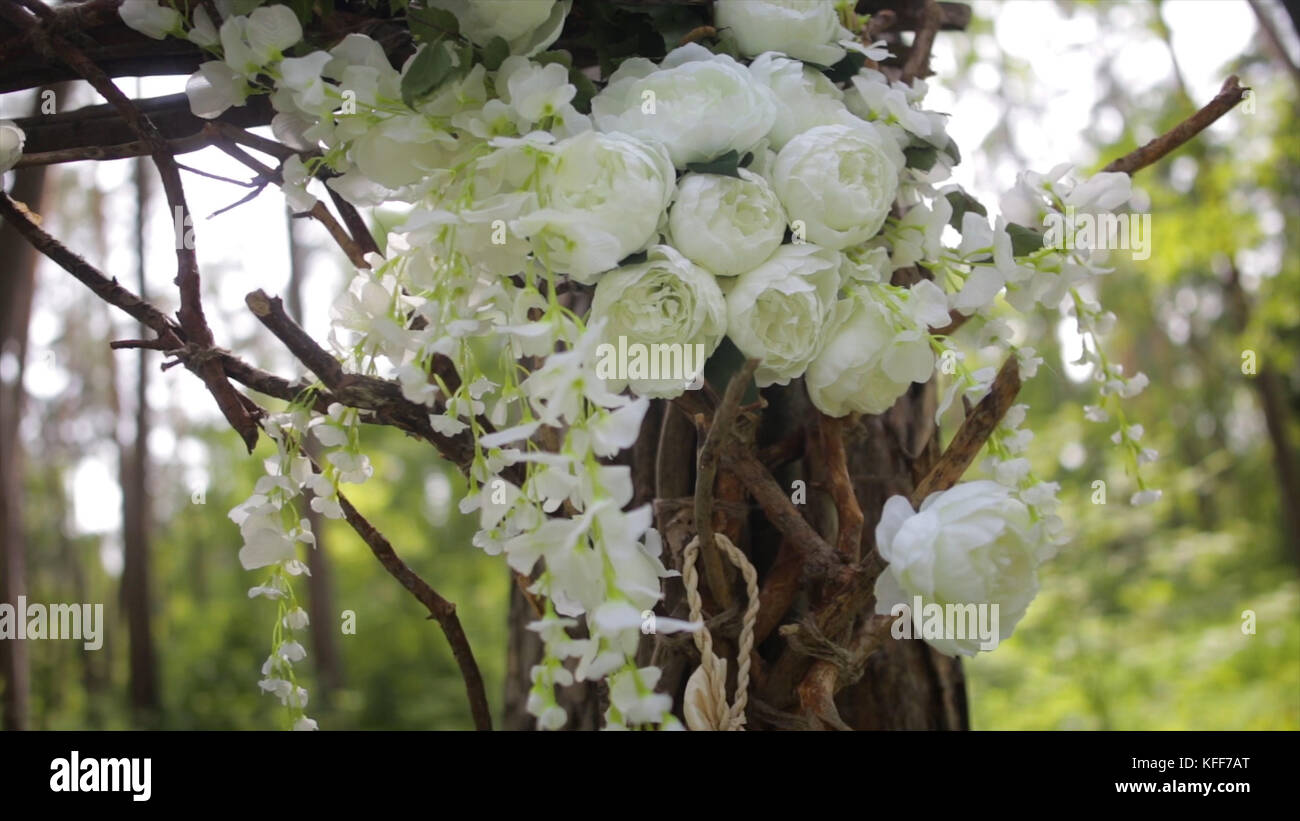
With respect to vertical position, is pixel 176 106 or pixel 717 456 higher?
pixel 176 106

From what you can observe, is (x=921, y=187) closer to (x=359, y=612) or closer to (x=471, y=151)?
(x=471, y=151)

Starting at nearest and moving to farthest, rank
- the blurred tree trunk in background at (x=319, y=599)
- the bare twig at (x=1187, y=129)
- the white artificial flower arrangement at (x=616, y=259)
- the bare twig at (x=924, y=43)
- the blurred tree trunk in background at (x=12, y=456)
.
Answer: the white artificial flower arrangement at (x=616, y=259) < the bare twig at (x=1187, y=129) < the bare twig at (x=924, y=43) < the blurred tree trunk in background at (x=12, y=456) < the blurred tree trunk in background at (x=319, y=599)

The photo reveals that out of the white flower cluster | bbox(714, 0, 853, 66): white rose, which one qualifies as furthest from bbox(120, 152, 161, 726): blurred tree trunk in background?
bbox(714, 0, 853, 66): white rose

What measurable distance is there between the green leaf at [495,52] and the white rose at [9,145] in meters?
0.32

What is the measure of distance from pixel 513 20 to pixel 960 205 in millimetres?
337

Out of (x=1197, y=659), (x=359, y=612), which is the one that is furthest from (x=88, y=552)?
(x=1197, y=659)

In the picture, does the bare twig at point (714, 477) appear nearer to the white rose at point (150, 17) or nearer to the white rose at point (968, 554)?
the white rose at point (968, 554)

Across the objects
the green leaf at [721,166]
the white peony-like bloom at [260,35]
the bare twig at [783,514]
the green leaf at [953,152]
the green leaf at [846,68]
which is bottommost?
the bare twig at [783,514]

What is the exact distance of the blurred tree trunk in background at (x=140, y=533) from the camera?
16.4ft

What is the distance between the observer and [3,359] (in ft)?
7.64

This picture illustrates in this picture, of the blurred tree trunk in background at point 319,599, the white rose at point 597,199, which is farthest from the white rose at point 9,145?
the blurred tree trunk in background at point 319,599

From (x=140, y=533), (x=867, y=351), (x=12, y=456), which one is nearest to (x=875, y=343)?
(x=867, y=351)

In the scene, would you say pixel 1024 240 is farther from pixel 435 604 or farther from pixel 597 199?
pixel 435 604
